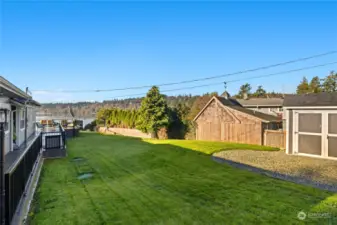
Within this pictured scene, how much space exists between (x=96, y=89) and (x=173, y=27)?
2008 centimetres

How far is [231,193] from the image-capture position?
646 centimetres

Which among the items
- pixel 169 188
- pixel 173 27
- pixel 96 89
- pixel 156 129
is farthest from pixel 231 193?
pixel 96 89

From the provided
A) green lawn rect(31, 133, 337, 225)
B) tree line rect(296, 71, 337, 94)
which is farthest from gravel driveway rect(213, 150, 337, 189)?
tree line rect(296, 71, 337, 94)

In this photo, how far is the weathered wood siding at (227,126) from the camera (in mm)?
19992

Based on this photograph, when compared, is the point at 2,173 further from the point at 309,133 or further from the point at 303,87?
the point at 303,87

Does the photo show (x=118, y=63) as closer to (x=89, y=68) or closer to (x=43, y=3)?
(x=89, y=68)

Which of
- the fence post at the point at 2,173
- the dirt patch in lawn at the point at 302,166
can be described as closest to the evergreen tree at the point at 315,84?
the dirt patch in lawn at the point at 302,166

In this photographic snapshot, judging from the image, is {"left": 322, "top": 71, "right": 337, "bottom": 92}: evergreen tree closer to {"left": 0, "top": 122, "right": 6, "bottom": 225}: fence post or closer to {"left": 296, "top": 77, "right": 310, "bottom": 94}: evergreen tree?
{"left": 296, "top": 77, "right": 310, "bottom": 94}: evergreen tree

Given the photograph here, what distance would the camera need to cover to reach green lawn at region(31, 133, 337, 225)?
4906 mm

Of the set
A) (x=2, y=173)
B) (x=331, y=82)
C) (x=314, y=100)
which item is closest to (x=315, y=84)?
(x=331, y=82)

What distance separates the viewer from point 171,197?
20.3 feet

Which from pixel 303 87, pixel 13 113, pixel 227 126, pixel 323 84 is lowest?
pixel 227 126

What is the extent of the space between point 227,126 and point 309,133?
9.94 m

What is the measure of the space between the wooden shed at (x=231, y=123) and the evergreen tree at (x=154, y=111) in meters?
4.23
